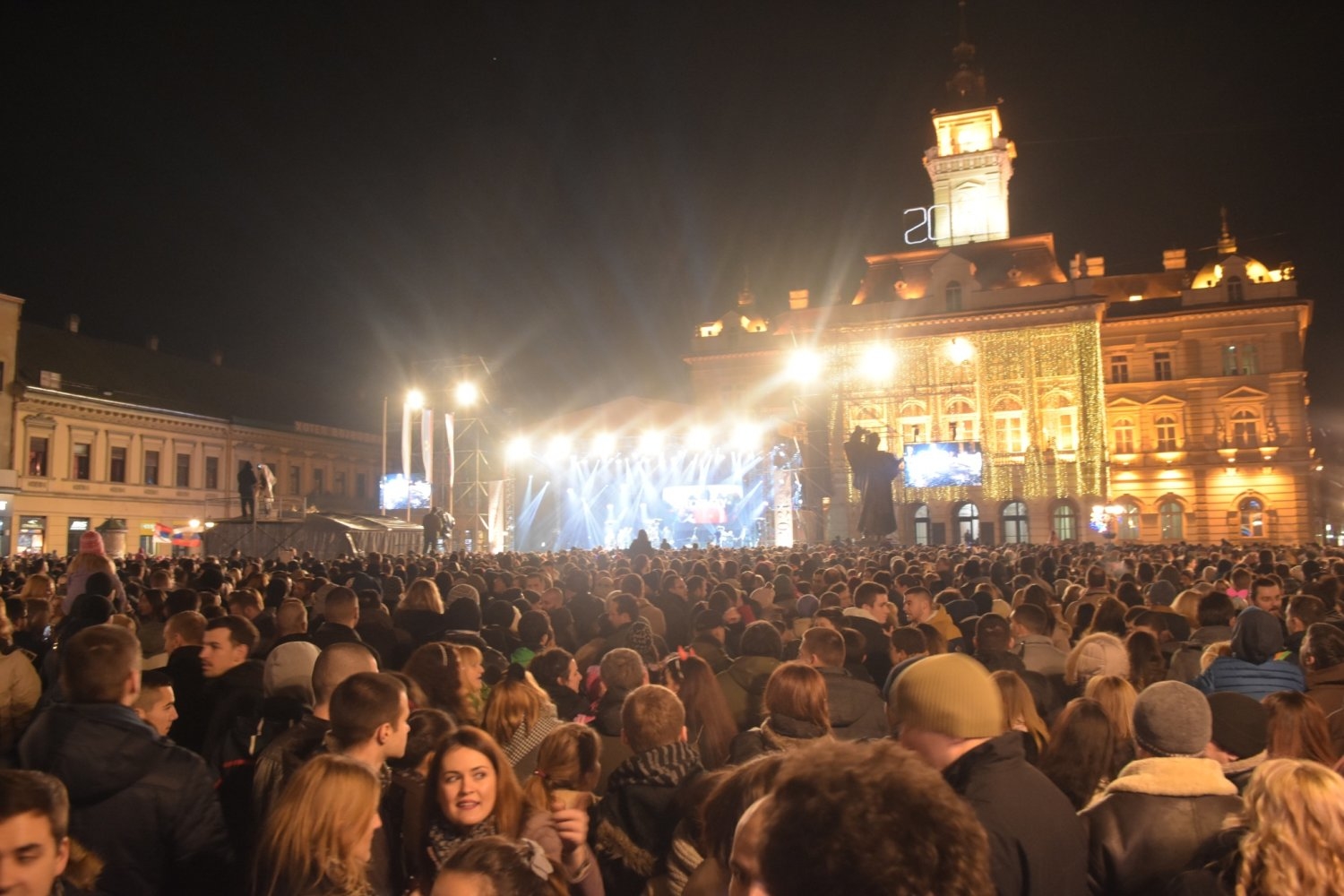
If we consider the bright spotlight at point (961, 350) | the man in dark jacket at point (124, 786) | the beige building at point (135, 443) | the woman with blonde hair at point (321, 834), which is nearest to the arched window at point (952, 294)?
the bright spotlight at point (961, 350)

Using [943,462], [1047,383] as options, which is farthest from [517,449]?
[1047,383]

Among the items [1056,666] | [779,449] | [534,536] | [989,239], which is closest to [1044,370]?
[989,239]

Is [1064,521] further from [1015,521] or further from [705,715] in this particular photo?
[705,715]

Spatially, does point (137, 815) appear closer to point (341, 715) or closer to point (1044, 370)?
point (341, 715)

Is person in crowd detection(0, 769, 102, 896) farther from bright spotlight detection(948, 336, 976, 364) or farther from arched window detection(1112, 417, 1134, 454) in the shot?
arched window detection(1112, 417, 1134, 454)

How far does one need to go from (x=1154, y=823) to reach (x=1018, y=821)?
0.80m

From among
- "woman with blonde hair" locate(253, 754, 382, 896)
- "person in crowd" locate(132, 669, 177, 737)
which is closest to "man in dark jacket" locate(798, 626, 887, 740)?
"woman with blonde hair" locate(253, 754, 382, 896)

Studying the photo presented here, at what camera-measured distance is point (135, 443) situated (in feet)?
151

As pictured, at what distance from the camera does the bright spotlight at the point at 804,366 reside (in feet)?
150

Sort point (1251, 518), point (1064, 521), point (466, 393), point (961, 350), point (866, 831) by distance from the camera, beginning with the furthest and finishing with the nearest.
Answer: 1. point (1251, 518)
2. point (961, 350)
3. point (1064, 521)
4. point (466, 393)
5. point (866, 831)

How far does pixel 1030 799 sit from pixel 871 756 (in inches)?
67.6

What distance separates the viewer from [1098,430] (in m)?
47.8

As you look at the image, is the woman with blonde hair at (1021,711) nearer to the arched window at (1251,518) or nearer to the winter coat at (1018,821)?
the winter coat at (1018,821)

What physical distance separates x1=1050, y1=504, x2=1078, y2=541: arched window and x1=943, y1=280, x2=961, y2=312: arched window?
38.0 ft
